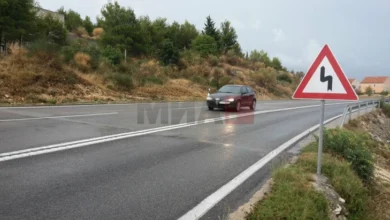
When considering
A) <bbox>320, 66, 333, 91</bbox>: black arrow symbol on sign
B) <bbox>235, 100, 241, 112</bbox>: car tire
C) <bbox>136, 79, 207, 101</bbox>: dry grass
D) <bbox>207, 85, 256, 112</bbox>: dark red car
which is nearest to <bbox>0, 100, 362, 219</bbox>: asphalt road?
<bbox>320, 66, 333, 91</bbox>: black arrow symbol on sign

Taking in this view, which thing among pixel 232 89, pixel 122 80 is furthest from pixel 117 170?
pixel 122 80

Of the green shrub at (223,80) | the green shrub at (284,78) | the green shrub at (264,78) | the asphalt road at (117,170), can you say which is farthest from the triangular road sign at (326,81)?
the green shrub at (284,78)

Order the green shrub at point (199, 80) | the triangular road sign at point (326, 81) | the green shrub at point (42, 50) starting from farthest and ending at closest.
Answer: the green shrub at point (199, 80)
the green shrub at point (42, 50)
the triangular road sign at point (326, 81)

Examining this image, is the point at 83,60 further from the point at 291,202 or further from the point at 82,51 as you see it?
the point at 291,202

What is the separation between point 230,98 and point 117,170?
12.3 metres

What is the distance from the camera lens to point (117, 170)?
549cm

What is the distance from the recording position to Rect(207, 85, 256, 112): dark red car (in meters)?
17.2

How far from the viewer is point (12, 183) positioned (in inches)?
179

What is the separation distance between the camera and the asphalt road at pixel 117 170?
156 inches

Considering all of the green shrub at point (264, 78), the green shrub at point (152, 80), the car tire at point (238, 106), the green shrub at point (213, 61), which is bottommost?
the car tire at point (238, 106)

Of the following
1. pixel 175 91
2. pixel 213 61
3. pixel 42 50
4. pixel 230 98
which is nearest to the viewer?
pixel 230 98

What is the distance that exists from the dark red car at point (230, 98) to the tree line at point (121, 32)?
52.3 ft

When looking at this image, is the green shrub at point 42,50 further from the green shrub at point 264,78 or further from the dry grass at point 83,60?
the green shrub at point 264,78

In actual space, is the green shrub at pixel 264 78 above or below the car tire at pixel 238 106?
above
